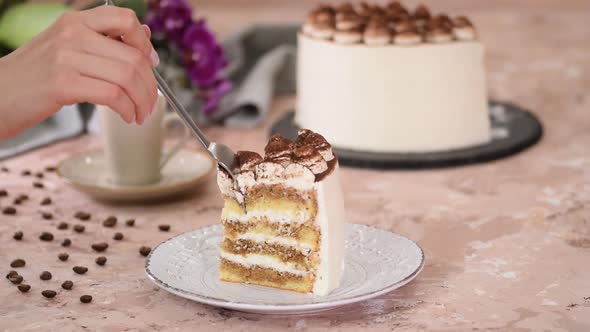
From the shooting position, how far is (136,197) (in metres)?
1.83

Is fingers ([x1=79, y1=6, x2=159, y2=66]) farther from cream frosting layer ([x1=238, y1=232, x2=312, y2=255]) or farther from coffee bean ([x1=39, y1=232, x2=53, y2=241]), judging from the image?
coffee bean ([x1=39, y1=232, x2=53, y2=241])

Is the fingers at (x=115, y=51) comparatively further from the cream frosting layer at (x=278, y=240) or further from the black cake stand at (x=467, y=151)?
the black cake stand at (x=467, y=151)

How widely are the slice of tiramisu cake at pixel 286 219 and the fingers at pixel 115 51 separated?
0.71ft

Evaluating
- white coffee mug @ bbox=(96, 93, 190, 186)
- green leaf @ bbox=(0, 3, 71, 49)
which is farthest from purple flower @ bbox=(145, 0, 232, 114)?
white coffee mug @ bbox=(96, 93, 190, 186)

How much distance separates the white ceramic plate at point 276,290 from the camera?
1275 millimetres

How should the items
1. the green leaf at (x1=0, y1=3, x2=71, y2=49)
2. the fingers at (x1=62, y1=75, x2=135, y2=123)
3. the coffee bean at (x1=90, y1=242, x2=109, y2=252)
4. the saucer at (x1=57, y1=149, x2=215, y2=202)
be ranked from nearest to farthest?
the fingers at (x1=62, y1=75, x2=135, y2=123) → the coffee bean at (x1=90, y1=242, x2=109, y2=252) → the saucer at (x1=57, y1=149, x2=215, y2=202) → the green leaf at (x1=0, y1=3, x2=71, y2=49)

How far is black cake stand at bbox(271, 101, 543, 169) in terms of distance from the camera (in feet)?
6.81

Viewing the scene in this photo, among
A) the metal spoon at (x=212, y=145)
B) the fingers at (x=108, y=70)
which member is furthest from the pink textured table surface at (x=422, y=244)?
the fingers at (x=108, y=70)

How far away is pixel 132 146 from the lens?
1.89 m

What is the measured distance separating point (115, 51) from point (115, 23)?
4 centimetres

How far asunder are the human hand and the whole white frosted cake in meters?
0.90

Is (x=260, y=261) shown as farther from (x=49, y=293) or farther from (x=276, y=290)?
(x=49, y=293)

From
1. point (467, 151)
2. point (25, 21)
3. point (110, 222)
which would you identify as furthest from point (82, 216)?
point (467, 151)

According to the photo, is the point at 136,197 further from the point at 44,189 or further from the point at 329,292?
the point at 329,292
